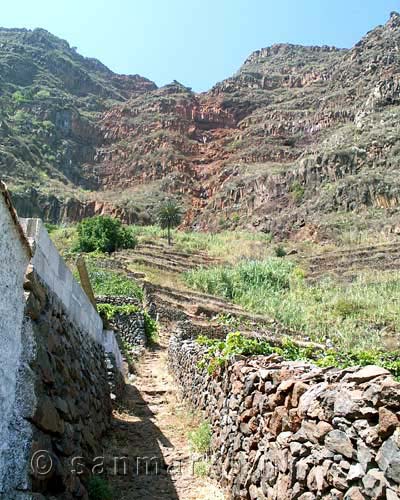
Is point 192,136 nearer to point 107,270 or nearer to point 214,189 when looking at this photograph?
point 214,189

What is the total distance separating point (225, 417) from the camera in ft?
21.0

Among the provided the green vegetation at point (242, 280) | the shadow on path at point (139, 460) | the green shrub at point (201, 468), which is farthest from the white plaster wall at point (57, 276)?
the green vegetation at point (242, 280)

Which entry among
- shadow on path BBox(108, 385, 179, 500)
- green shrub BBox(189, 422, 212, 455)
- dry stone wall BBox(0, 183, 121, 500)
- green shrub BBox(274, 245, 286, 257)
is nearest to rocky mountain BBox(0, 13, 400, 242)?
green shrub BBox(274, 245, 286, 257)

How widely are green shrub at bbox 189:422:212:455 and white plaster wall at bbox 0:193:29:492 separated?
13.1 feet

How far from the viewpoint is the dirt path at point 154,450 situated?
5.97 meters

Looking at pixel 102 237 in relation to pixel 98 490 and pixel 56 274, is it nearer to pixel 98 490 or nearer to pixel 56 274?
pixel 56 274

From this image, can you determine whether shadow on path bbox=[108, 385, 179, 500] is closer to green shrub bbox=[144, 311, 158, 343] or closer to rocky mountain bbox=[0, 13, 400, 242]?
green shrub bbox=[144, 311, 158, 343]

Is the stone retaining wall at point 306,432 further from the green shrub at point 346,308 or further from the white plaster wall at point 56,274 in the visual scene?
the green shrub at point 346,308

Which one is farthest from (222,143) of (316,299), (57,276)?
(57,276)

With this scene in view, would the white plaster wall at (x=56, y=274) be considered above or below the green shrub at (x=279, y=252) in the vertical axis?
above

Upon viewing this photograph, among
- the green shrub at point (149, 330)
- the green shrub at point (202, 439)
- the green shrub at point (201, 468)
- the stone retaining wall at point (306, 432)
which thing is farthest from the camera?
the green shrub at point (149, 330)

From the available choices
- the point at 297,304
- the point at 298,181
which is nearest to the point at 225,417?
the point at 297,304

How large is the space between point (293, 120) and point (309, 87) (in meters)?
18.7

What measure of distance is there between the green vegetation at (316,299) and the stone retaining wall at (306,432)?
13.4 metres
